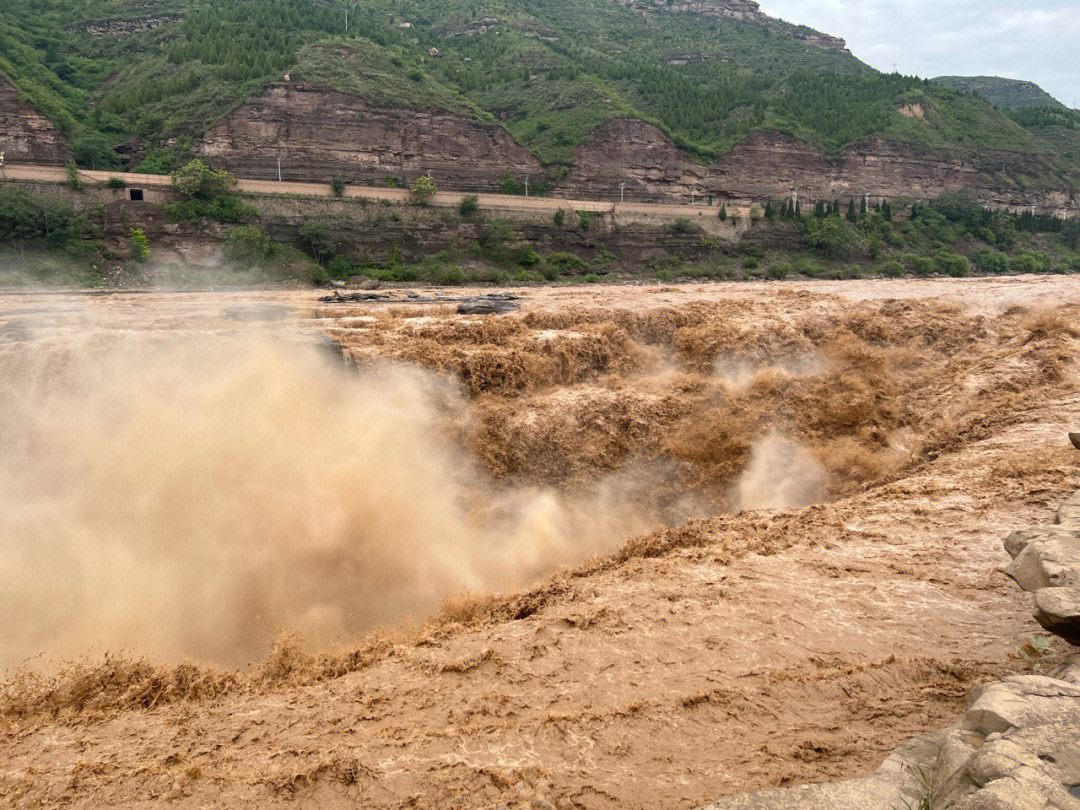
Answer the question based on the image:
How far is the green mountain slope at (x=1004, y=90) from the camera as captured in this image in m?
149

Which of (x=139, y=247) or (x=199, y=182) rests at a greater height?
(x=199, y=182)

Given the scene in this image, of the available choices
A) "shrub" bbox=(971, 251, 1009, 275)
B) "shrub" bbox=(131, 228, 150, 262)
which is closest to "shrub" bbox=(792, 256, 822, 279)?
"shrub" bbox=(971, 251, 1009, 275)

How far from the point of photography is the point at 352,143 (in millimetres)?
50969

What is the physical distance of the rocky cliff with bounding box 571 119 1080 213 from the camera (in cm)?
5988

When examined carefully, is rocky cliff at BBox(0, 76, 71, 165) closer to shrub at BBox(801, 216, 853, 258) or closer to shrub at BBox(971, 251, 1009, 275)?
shrub at BBox(801, 216, 853, 258)

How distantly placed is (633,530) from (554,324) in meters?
5.45

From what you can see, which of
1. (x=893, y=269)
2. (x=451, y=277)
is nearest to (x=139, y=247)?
(x=451, y=277)

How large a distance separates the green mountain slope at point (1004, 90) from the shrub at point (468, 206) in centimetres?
14673

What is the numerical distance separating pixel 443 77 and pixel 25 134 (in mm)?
41973

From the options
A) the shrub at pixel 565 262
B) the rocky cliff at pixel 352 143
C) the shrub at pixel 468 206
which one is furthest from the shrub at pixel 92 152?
the shrub at pixel 565 262

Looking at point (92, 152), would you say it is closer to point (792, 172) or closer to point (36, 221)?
point (36, 221)

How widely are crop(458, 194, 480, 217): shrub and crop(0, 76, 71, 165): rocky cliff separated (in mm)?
26308

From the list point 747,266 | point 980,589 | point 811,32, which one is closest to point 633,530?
point 980,589

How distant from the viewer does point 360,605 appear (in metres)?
8.55
